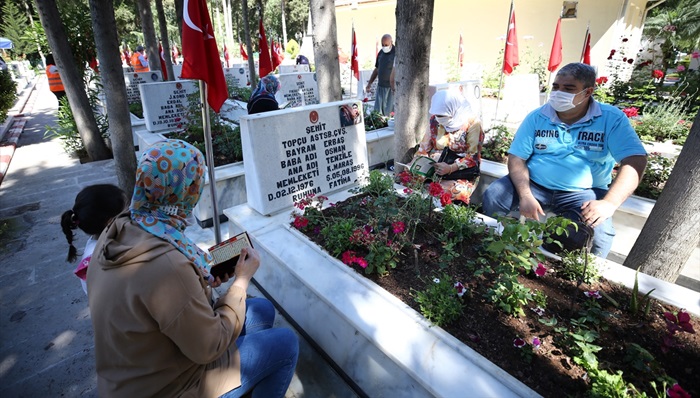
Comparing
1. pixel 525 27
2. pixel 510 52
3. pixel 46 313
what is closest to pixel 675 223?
pixel 46 313

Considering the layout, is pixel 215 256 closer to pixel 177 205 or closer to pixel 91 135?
pixel 177 205

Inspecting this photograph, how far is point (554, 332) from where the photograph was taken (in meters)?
1.86

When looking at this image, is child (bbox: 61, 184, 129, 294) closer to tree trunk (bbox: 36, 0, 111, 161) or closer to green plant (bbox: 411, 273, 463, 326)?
green plant (bbox: 411, 273, 463, 326)

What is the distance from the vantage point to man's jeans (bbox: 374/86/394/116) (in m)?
7.57

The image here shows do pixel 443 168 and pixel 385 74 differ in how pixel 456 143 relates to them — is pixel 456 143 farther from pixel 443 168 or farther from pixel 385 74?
pixel 385 74

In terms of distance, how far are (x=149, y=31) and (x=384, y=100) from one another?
7000mm

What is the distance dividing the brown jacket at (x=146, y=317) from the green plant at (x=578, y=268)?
2.08 meters

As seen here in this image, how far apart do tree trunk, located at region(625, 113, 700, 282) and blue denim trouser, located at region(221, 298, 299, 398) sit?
2.47 m

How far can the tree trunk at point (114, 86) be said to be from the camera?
3869mm

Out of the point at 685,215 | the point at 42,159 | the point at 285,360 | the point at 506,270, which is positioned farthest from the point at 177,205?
the point at 42,159

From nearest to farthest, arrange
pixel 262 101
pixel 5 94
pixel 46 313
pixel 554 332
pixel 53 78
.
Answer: pixel 554 332 → pixel 46 313 → pixel 262 101 → pixel 53 78 → pixel 5 94

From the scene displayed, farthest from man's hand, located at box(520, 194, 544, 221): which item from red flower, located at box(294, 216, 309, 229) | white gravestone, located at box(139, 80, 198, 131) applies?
white gravestone, located at box(139, 80, 198, 131)

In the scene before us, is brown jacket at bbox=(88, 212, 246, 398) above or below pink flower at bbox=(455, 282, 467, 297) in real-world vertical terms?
above

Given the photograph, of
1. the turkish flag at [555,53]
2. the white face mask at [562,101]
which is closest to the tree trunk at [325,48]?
the white face mask at [562,101]
